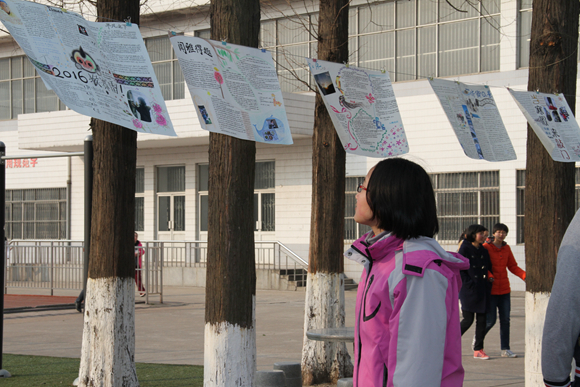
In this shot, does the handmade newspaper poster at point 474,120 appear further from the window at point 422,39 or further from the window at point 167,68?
the window at point 167,68

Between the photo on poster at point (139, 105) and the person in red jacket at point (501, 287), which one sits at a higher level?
the photo on poster at point (139, 105)

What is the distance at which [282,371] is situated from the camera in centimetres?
699

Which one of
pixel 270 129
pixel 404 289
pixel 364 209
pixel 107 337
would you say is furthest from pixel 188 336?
pixel 404 289

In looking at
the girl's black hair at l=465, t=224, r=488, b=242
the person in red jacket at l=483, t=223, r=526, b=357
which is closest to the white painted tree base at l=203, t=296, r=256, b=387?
the person in red jacket at l=483, t=223, r=526, b=357

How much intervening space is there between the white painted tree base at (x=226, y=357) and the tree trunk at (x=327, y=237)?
2.20m

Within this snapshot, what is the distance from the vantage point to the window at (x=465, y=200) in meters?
20.4

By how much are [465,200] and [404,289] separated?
19.1 m

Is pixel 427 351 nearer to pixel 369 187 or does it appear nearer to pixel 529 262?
pixel 369 187

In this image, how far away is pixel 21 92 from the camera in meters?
30.0

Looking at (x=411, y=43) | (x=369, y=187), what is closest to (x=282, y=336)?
(x=369, y=187)

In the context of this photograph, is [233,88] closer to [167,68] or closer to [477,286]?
[477,286]

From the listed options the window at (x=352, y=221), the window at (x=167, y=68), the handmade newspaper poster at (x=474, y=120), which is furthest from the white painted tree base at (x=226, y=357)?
the window at (x=167, y=68)

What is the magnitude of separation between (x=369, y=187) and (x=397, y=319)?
1.72ft

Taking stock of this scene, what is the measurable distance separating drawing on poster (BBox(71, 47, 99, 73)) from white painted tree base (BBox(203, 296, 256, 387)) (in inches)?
83.8
